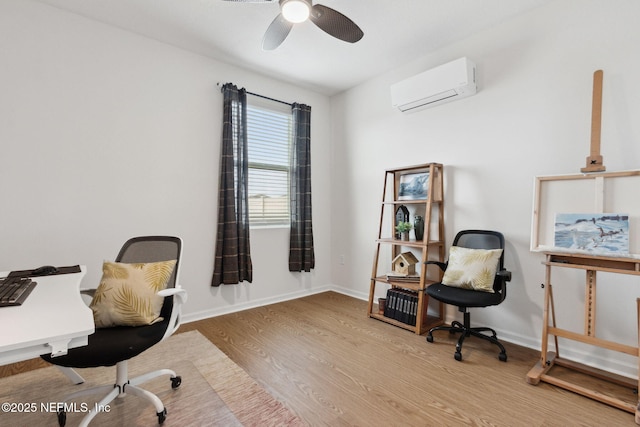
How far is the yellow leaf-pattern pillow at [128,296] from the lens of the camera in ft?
5.38

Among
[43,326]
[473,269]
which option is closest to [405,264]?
[473,269]

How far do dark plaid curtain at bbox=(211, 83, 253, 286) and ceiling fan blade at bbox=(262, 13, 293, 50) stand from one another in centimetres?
109

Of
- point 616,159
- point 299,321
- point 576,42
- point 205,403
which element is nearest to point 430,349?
point 299,321

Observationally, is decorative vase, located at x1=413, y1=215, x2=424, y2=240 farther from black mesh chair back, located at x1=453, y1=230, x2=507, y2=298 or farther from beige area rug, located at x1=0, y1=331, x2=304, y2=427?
beige area rug, located at x1=0, y1=331, x2=304, y2=427

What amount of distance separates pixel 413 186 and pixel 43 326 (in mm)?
2972

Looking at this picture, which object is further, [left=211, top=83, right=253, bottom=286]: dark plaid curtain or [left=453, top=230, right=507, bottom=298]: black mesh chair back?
[left=211, top=83, right=253, bottom=286]: dark plaid curtain

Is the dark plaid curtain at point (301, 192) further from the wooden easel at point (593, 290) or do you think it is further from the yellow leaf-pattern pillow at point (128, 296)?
the wooden easel at point (593, 290)

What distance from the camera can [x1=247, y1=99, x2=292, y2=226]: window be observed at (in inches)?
142

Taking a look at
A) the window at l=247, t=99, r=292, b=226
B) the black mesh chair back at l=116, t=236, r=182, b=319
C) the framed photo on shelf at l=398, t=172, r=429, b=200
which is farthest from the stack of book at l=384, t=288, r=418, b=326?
the black mesh chair back at l=116, t=236, r=182, b=319

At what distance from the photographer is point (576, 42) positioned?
2287mm

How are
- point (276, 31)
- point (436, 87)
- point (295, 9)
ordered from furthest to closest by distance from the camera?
point (436, 87) < point (276, 31) < point (295, 9)

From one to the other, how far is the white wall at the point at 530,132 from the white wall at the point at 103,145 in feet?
7.05

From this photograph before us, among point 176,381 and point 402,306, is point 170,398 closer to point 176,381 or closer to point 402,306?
point 176,381

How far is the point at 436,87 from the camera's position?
2.87m
